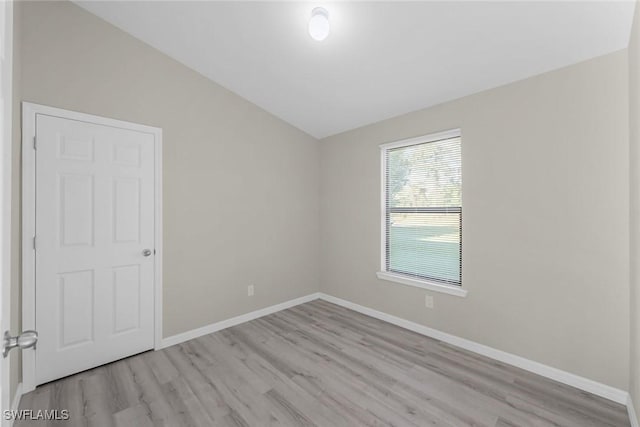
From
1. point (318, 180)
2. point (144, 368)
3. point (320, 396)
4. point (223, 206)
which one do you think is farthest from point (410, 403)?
point (318, 180)

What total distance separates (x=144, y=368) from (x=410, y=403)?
215 centimetres

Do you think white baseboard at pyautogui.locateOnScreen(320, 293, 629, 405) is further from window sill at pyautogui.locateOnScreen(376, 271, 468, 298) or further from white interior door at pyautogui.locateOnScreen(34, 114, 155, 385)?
white interior door at pyautogui.locateOnScreen(34, 114, 155, 385)

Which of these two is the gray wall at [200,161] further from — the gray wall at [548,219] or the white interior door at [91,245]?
the gray wall at [548,219]

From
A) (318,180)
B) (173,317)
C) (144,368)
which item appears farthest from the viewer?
(318,180)

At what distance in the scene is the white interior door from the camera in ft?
7.37

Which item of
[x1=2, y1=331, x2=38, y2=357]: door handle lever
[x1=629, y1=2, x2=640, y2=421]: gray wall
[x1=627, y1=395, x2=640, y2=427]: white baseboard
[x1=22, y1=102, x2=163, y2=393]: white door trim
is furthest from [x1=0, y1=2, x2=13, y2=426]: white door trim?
[x1=627, y1=395, x2=640, y2=427]: white baseboard

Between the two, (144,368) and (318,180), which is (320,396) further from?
(318,180)

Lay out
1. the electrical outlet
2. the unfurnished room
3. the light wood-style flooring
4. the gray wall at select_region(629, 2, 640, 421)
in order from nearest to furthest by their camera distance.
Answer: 1. the gray wall at select_region(629, 2, 640, 421)
2. the light wood-style flooring
3. the unfurnished room
4. the electrical outlet

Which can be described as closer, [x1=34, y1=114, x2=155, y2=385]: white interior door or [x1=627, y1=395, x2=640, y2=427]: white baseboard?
[x1=627, y1=395, x2=640, y2=427]: white baseboard

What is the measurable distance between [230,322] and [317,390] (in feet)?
5.02

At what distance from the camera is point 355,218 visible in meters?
3.81

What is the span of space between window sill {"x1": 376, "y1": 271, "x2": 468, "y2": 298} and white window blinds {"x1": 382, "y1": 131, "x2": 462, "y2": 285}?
75 mm

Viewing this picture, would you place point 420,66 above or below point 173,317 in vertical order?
above

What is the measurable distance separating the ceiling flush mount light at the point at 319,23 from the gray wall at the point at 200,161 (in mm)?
1594
